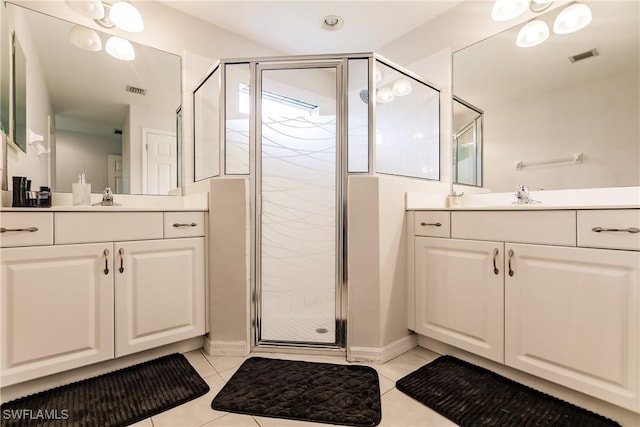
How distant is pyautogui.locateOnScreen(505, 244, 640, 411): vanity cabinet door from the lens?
109 cm

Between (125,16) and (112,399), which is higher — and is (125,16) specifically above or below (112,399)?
above

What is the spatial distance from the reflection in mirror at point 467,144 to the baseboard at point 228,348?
191cm

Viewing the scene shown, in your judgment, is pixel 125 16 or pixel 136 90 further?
pixel 136 90

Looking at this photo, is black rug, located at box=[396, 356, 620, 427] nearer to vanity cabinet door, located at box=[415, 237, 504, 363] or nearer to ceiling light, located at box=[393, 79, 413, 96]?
vanity cabinet door, located at box=[415, 237, 504, 363]

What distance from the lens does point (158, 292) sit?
5.21ft

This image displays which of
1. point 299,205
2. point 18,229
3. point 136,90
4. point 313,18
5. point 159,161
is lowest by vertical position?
point 18,229

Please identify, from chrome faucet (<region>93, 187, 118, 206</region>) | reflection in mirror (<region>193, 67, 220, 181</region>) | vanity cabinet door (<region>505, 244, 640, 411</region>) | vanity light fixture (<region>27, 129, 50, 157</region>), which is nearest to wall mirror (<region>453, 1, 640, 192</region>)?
vanity cabinet door (<region>505, 244, 640, 411</region>)

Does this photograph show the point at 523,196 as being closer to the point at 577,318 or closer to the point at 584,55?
the point at 577,318

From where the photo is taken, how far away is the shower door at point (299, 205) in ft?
5.98

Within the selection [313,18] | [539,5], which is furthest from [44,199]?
[539,5]

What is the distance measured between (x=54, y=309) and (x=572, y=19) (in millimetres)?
3148

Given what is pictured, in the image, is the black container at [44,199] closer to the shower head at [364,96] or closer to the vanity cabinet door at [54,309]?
the vanity cabinet door at [54,309]

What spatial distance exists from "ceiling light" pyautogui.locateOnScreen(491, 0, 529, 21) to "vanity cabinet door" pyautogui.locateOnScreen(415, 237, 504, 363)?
1489mm

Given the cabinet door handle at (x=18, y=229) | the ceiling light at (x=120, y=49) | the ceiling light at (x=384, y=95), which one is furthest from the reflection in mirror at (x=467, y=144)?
the cabinet door handle at (x=18, y=229)
